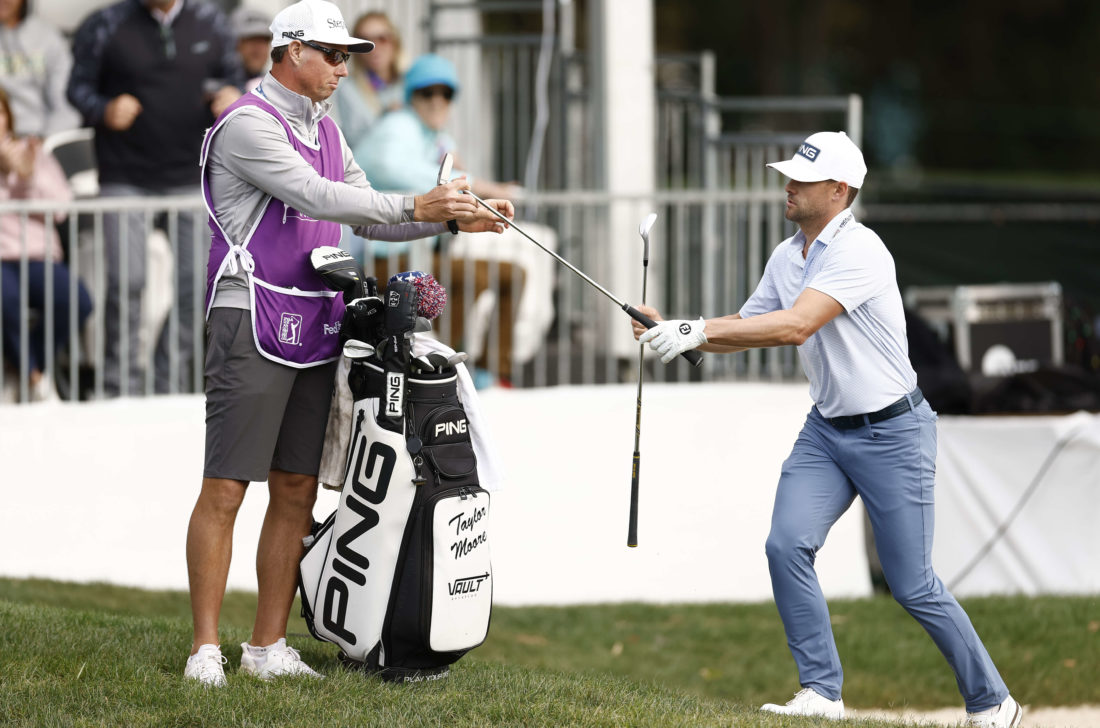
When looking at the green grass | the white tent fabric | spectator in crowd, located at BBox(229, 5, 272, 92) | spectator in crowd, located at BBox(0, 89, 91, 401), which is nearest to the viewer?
the green grass

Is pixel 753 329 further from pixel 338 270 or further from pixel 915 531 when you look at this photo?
pixel 338 270

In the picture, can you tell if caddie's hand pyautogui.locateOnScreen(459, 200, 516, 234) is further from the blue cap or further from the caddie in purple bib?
the blue cap

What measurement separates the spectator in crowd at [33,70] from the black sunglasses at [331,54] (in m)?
4.67

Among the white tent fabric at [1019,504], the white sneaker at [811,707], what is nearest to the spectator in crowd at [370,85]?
the white tent fabric at [1019,504]

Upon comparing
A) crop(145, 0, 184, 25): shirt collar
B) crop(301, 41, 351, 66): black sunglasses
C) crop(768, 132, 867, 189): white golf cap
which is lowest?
crop(768, 132, 867, 189): white golf cap

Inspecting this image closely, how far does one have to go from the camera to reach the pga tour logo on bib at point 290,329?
4.99 metres

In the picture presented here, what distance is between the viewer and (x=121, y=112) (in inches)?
342

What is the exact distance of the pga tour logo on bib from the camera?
4992 millimetres


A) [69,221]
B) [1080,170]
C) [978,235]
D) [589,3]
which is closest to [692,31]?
[1080,170]

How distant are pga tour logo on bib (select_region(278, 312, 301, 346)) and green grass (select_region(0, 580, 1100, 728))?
42.8 inches

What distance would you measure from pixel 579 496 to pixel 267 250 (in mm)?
4232

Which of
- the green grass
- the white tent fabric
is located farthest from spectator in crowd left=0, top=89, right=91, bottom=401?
the white tent fabric

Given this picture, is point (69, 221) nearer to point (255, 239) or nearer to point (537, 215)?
point (537, 215)

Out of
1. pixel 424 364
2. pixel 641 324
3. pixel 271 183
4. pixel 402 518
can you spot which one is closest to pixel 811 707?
pixel 641 324
